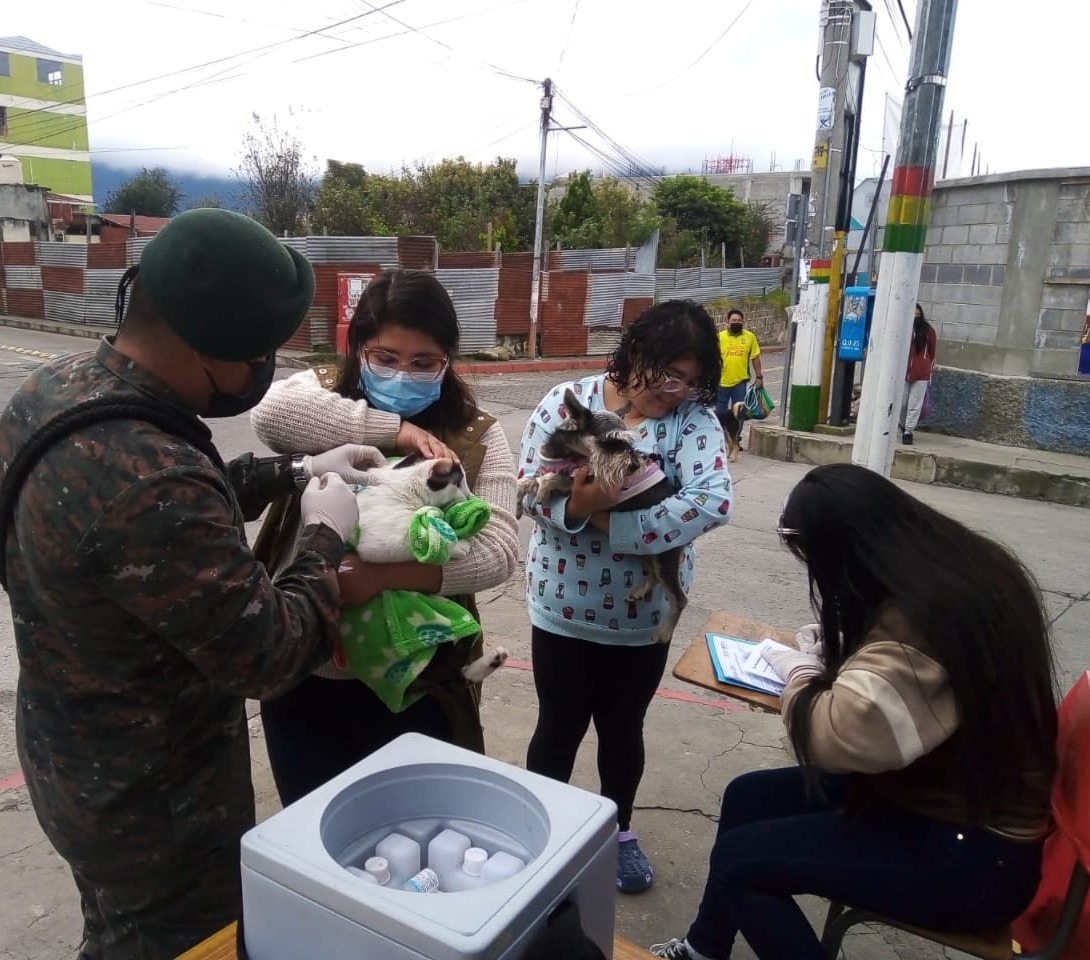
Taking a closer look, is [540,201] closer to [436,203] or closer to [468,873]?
[436,203]

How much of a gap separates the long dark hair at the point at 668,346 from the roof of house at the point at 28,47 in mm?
54698

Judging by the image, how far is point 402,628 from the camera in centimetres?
145

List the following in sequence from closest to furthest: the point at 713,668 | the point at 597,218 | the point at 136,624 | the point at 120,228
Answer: the point at 136,624 → the point at 713,668 → the point at 597,218 → the point at 120,228

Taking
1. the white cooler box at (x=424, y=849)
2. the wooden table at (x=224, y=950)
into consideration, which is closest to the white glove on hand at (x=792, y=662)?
the wooden table at (x=224, y=950)

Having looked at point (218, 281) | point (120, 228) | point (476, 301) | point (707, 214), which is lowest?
point (476, 301)

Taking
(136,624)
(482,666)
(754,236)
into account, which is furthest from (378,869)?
(754,236)

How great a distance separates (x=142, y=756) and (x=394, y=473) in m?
0.63

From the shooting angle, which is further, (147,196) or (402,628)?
(147,196)

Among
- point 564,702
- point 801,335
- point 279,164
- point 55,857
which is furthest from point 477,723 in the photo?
point 279,164

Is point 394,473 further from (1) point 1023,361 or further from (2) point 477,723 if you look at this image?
(1) point 1023,361

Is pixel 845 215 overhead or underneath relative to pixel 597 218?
underneath

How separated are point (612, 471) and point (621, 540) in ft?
0.63

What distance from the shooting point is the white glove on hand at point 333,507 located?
1367 mm

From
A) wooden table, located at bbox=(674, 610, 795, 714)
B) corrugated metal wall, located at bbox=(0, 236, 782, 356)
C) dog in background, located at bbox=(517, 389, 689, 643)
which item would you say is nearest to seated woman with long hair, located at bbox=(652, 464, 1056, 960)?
wooden table, located at bbox=(674, 610, 795, 714)
